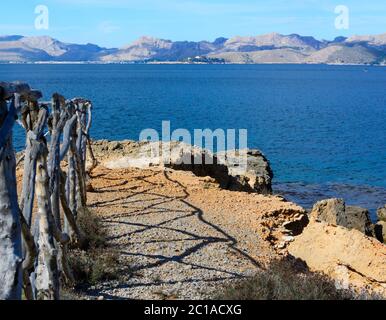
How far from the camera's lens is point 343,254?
426 inches

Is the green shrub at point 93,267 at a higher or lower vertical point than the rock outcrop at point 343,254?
higher

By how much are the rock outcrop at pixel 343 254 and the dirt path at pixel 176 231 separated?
2.57 ft

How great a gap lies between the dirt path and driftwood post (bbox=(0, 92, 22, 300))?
10.7ft

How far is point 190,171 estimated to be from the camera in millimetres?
18234

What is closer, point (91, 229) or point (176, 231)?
point (91, 229)

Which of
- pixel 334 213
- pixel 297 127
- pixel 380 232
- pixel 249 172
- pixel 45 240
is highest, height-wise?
pixel 45 240

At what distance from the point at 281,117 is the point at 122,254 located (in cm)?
5303

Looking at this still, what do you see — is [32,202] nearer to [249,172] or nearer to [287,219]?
[287,219]

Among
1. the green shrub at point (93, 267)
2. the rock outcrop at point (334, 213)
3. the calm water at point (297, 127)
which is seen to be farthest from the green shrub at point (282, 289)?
the calm water at point (297, 127)

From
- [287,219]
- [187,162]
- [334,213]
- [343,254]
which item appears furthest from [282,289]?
[187,162]

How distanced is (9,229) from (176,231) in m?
6.74

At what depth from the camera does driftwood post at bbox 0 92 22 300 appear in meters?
4.76

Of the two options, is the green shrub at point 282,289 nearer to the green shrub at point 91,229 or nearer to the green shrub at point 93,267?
the green shrub at point 93,267

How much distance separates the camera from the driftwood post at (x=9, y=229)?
15.6 feet
